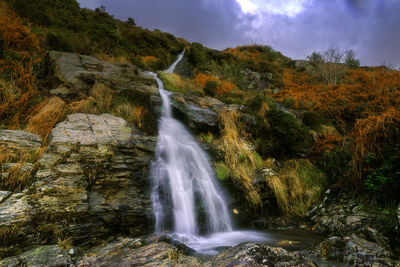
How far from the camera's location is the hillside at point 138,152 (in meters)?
2.79

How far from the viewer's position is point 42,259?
2.11 meters

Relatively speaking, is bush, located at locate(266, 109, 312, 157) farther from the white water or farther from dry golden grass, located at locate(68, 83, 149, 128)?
dry golden grass, located at locate(68, 83, 149, 128)

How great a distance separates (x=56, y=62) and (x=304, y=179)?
8.68 m

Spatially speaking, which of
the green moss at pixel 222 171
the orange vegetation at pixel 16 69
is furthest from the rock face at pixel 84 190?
the green moss at pixel 222 171

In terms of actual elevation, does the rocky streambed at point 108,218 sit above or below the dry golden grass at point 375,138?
below

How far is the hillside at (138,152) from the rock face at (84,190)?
16mm

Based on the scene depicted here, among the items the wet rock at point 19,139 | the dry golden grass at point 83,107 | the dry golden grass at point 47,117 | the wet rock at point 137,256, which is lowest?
the wet rock at point 137,256

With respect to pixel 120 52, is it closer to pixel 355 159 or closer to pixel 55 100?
pixel 55 100

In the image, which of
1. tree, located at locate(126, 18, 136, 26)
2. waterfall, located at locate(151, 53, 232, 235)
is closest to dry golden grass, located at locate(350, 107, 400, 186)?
waterfall, located at locate(151, 53, 232, 235)

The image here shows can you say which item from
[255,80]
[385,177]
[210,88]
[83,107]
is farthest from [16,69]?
[255,80]

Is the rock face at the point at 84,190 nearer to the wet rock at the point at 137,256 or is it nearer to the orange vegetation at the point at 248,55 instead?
the wet rock at the point at 137,256

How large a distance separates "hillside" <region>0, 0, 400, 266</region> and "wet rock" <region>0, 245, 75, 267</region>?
0.22m

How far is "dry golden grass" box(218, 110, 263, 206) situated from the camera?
15.5 feet

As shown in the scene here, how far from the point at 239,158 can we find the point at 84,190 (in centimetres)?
393
